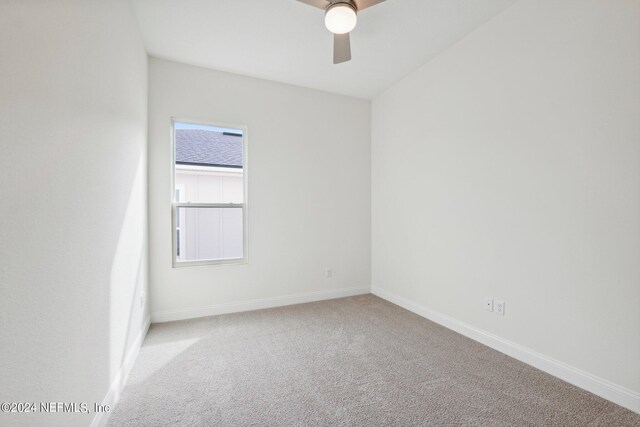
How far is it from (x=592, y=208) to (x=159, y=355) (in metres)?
3.30

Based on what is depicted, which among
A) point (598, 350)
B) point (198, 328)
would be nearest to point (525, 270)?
point (598, 350)

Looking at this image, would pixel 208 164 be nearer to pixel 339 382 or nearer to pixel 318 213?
pixel 318 213

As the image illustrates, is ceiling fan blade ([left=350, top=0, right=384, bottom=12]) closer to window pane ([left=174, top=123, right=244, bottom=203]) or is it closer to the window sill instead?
window pane ([left=174, top=123, right=244, bottom=203])

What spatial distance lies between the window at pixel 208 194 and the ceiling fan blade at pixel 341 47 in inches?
58.6

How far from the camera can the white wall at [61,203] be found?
3.08ft

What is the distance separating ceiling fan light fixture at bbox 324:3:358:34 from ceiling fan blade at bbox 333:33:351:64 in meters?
0.16

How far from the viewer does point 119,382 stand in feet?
6.17

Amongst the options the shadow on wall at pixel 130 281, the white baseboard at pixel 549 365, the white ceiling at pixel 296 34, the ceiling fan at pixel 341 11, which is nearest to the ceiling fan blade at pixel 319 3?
the ceiling fan at pixel 341 11

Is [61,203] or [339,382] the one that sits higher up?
[61,203]

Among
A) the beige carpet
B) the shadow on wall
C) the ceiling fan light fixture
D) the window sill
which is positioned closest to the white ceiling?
the ceiling fan light fixture

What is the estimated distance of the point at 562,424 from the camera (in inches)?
62.2

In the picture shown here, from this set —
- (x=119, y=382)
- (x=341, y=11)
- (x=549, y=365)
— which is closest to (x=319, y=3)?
(x=341, y=11)

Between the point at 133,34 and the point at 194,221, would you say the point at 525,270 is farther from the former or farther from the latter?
the point at 133,34

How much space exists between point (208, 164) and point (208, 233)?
0.78 metres
